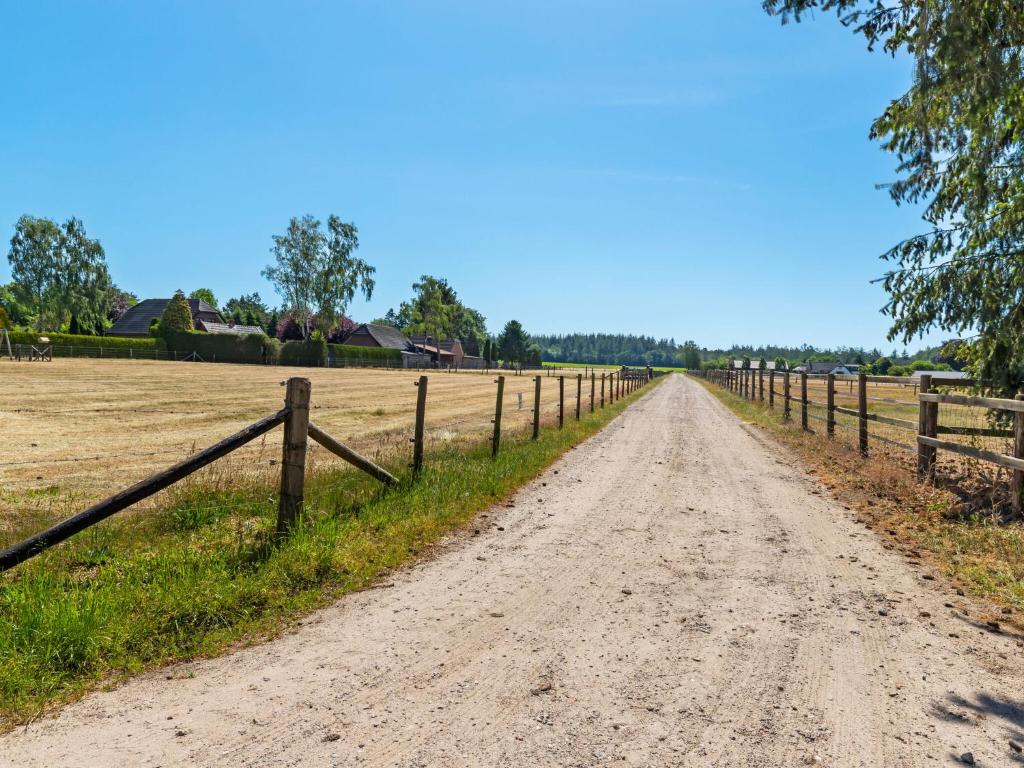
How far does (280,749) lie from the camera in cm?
290

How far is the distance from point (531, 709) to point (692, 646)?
1344mm

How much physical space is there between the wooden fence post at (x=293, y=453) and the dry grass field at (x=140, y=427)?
3030mm

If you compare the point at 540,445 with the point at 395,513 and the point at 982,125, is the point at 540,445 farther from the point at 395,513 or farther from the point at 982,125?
the point at 982,125

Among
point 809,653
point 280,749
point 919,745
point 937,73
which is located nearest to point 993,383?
point 937,73

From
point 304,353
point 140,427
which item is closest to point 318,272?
point 304,353

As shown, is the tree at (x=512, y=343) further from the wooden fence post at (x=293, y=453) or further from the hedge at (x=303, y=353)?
the wooden fence post at (x=293, y=453)

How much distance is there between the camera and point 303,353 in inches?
2697

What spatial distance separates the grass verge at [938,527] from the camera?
5152mm

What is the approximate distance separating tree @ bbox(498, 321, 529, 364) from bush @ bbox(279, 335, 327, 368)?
66257mm

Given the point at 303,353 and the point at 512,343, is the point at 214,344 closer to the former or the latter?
the point at 303,353

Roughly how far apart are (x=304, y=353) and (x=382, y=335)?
27.9 meters

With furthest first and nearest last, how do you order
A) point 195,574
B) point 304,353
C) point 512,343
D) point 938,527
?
point 512,343 < point 304,353 < point 938,527 < point 195,574

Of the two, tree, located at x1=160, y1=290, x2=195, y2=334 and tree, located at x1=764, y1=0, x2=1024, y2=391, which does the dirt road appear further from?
tree, located at x1=160, y1=290, x2=195, y2=334

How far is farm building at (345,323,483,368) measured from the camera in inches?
3688
